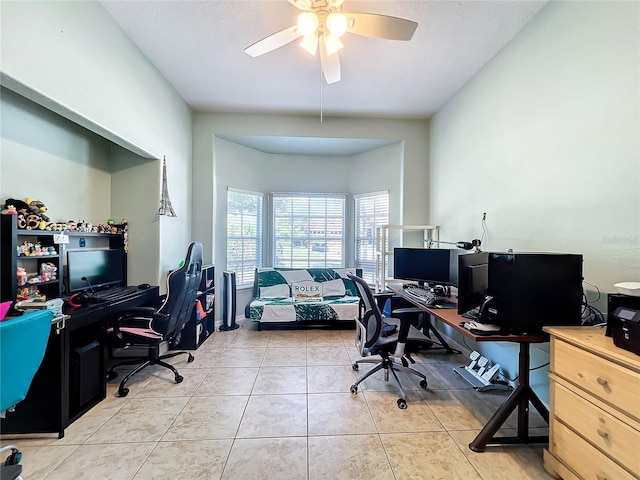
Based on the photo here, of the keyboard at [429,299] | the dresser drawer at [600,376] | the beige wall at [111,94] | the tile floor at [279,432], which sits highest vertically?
the beige wall at [111,94]

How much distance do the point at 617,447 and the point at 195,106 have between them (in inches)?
191

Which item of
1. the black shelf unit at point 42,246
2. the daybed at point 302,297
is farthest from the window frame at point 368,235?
the black shelf unit at point 42,246

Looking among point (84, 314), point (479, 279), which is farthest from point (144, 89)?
point (479, 279)

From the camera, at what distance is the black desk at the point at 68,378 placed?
183 centimetres

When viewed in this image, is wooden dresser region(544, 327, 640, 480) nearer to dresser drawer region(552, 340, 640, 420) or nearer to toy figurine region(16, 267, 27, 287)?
dresser drawer region(552, 340, 640, 420)

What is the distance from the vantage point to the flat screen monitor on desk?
2988 mm

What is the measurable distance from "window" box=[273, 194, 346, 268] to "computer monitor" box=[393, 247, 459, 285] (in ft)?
5.96

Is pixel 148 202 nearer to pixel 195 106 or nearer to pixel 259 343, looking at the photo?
pixel 195 106

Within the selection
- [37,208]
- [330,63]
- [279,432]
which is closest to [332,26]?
[330,63]

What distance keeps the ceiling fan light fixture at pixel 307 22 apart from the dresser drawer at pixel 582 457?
9.01 ft

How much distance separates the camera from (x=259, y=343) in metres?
3.52

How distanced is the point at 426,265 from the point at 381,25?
7.63 feet

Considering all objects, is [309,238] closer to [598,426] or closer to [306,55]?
[306,55]

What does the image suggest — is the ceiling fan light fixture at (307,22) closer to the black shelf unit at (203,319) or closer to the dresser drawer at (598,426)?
the dresser drawer at (598,426)
